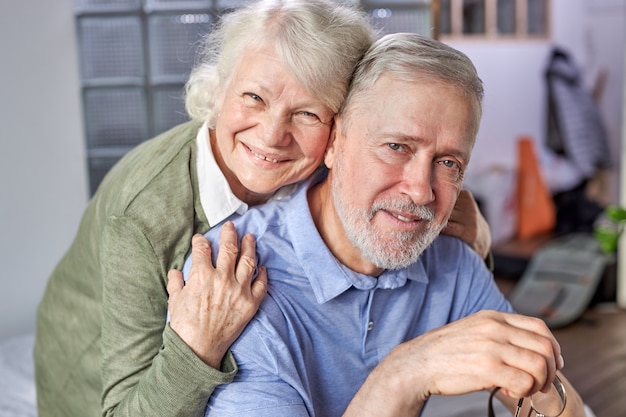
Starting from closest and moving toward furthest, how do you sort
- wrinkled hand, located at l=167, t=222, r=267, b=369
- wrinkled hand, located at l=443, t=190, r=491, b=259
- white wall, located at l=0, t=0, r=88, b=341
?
wrinkled hand, located at l=167, t=222, r=267, b=369 < wrinkled hand, located at l=443, t=190, r=491, b=259 < white wall, located at l=0, t=0, r=88, b=341

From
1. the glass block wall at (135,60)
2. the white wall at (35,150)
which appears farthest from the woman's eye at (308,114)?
the white wall at (35,150)

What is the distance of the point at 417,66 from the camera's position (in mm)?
1316

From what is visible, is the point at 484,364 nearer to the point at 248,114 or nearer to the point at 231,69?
the point at 248,114

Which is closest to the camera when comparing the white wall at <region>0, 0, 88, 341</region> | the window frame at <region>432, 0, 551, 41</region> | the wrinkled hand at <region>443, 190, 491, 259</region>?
the wrinkled hand at <region>443, 190, 491, 259</region>

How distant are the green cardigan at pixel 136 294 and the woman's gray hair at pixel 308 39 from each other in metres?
0.24

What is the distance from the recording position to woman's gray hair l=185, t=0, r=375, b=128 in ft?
4.53

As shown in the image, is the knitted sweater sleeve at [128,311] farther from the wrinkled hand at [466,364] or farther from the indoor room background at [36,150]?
the indoor room background at [36,150]

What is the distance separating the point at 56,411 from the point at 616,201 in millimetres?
6047

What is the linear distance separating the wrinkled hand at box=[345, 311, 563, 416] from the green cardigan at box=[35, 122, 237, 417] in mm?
242

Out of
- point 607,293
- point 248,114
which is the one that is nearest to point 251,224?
point 248,114

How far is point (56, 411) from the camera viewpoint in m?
1.83

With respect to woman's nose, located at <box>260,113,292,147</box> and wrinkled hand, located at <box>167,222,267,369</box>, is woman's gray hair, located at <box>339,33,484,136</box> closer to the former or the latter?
woman's nose, located at <box>260,113,292,147</box>

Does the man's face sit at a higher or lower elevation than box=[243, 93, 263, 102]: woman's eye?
lower

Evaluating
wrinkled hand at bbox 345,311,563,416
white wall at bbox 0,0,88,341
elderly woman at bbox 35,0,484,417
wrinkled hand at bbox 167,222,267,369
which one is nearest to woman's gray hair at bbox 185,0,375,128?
elderly woman at bbox 35,0,484,417
